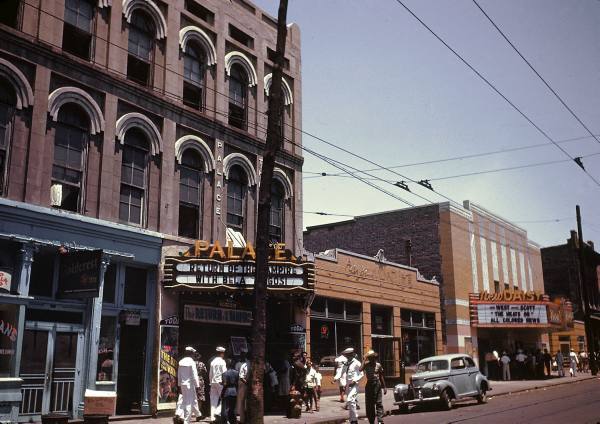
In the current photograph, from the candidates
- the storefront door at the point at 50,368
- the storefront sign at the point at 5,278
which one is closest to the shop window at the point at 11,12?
the storefront sign at the point at 5,278

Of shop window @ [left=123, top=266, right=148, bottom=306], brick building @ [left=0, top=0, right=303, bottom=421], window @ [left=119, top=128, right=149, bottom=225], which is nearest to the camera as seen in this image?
brick building @ [left=0, top=0, right=303, bottom=421]

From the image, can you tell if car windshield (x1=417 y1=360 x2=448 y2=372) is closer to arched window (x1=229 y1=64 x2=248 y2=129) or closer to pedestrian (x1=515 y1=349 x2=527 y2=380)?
arched window (x1=229 y1=64 x2=248 y2=129)

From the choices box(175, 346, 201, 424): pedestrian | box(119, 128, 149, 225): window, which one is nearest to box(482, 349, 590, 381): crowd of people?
box(175, 346, 201, 424): pedestrian

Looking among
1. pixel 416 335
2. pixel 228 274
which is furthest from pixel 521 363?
pixel 228 274

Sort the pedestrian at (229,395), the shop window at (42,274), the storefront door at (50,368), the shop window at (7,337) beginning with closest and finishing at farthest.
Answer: the shop window at (7,337) → the storefront door at (50,368) → the pedestrian at (229,395) → the shop window at (42,274)

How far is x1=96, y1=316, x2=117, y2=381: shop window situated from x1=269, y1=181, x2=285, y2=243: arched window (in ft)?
26.5

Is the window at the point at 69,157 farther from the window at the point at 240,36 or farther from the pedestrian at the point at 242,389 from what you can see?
the window at the point at 240,36

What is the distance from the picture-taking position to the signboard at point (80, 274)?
14.7 meters

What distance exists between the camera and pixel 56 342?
15383 mm

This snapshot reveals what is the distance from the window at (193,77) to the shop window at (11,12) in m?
6.01

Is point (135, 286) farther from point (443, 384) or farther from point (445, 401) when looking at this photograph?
point (445, 401)

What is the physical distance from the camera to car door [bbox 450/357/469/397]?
20.2 metres

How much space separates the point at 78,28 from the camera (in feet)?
56.2

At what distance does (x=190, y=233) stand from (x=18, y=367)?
734 centimetres
